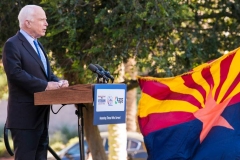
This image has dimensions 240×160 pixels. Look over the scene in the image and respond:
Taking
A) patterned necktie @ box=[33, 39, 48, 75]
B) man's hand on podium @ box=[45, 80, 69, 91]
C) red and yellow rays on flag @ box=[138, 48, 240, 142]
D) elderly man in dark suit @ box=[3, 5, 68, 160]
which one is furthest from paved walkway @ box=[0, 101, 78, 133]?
man's hand on podium @ box=[45, 80, 69, 91]

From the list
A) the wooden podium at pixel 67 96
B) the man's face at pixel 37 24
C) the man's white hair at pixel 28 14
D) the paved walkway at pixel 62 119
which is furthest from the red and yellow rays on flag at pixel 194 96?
the paved walkway at pixel 62 119

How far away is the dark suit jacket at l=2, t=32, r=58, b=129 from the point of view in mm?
5617

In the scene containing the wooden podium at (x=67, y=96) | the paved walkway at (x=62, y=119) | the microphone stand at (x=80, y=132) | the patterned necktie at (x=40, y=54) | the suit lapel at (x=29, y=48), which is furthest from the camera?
the paved walkway at (x=62, y=119)

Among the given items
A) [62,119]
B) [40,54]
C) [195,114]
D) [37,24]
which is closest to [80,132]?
[40,54]

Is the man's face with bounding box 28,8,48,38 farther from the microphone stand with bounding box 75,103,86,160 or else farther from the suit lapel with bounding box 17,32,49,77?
the microphone stand with bounding box 75,103,86,160

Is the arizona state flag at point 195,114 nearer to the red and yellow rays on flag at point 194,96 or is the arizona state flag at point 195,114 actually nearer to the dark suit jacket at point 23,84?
the red and yellow rays on flag at point 194,96

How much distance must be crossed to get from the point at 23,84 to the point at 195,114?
5.10 feet

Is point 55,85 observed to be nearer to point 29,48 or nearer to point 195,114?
point 29,48

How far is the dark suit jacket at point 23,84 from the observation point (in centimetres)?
562

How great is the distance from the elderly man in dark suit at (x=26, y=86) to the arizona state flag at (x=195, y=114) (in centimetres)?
96

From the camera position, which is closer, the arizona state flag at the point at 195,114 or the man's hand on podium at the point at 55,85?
the man's hand on podium at the point at 55,85

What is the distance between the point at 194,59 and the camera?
31.8 feet


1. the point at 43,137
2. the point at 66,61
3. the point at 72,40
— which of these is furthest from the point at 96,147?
the point at 43,137

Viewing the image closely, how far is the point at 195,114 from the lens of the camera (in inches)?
238
